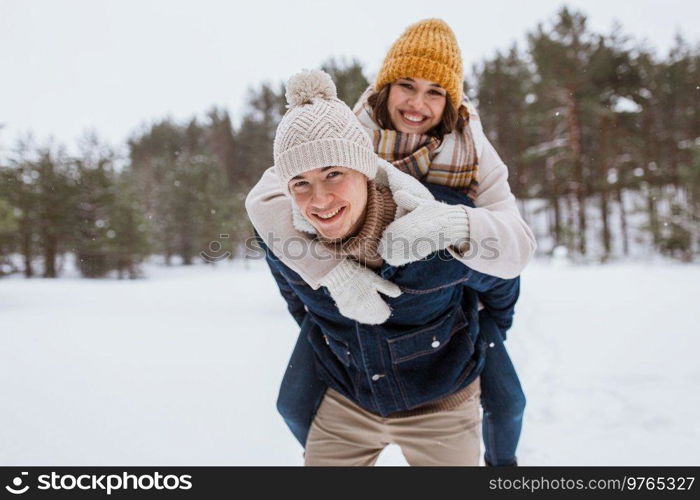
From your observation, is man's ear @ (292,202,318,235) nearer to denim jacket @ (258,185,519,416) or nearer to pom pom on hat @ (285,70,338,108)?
denim jacket @ (258,185,519,416)

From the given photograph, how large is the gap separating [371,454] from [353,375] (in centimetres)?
36

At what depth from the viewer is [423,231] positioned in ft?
4.14

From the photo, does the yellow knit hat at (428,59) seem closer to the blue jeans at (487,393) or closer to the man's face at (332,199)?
the man's face at (332,199)

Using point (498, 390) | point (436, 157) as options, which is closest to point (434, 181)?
point (436, 157)

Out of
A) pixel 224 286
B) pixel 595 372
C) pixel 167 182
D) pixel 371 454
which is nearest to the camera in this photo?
pixel 371 454

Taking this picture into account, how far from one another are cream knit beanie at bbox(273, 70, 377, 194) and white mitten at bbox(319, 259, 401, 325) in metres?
0.32

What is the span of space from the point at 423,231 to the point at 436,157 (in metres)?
0.46

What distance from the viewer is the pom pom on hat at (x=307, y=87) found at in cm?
142

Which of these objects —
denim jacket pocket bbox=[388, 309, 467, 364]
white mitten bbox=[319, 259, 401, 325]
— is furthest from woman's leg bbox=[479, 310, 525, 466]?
white mitten bbox=[319, 259, 401, 325]

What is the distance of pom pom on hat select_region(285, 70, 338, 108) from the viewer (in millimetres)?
1424

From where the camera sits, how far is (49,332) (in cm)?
395
